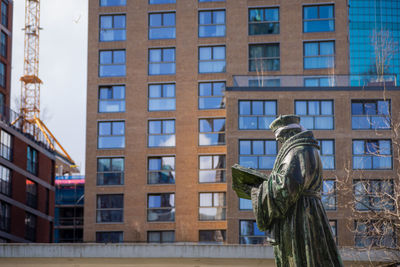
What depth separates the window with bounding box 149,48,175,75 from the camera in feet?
215

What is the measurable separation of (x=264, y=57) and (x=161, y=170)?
37.9 feet

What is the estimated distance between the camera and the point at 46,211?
76.2m

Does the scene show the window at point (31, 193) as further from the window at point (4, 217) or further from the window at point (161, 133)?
the window at point (161, 133)

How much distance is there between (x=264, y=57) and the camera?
63938 millimetres

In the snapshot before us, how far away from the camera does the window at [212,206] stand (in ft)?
203

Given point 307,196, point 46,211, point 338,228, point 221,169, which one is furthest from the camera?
point 46,211

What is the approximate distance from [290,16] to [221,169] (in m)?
12.7

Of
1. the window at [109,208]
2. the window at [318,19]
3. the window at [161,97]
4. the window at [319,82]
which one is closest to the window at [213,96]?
the window at [161,97]

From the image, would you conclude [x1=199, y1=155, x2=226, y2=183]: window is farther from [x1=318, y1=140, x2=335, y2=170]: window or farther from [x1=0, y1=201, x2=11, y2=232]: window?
[x1=0, y1=201, x2=11, y2=232]: window

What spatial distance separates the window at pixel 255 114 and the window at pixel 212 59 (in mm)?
8860

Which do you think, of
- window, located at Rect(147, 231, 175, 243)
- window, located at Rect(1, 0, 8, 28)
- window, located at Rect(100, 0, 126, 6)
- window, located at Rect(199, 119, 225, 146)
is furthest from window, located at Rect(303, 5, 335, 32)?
window, located at Rect(1, 0, 8, 28)

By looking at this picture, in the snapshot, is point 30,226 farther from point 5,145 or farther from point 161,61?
point 161,61

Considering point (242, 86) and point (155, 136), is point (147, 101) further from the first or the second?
point (242, 86)

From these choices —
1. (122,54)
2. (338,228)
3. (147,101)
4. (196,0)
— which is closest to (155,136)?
(147,101)
